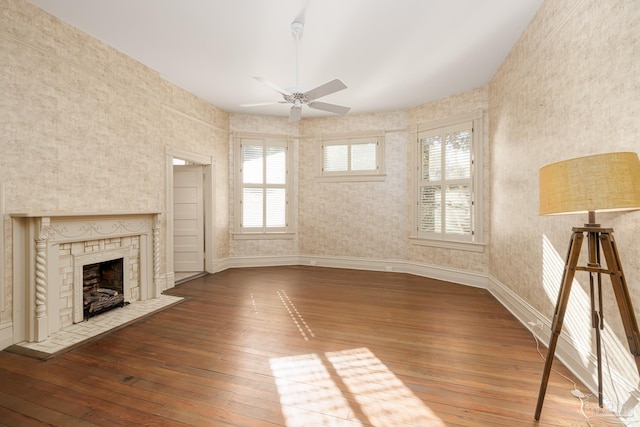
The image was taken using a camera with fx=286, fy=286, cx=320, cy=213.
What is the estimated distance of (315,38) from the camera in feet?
10.6

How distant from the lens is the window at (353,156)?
5812mm

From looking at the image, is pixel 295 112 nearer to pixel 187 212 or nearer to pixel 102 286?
pixel 187 212

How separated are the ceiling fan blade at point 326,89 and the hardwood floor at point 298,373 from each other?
251 centimetres

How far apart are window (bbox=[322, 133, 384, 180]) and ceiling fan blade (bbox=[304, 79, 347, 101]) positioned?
2.70 meters

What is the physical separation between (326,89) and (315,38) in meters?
0.72

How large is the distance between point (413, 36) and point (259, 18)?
5.58 ft

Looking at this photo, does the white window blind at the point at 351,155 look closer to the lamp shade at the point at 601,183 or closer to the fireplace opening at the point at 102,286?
the fireplace opening at the point at 102,286

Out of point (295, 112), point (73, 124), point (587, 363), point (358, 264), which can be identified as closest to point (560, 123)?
point (587, 363)

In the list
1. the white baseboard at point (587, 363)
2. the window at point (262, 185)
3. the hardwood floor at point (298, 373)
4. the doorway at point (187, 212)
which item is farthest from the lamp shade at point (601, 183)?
the doorway at point (187, 212)

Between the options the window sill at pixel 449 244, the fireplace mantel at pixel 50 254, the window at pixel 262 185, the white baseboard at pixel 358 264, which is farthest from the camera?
the window at pixel 262 185

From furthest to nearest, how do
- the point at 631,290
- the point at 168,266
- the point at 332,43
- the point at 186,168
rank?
the point at 186,168, the point at 168,266, the point at 332,43, the point at 631,290

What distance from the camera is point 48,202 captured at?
286cm

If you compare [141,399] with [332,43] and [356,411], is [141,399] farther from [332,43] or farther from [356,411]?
[332,43]

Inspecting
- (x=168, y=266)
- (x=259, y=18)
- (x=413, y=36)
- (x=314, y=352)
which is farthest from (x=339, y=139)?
(x=314, y=352)
